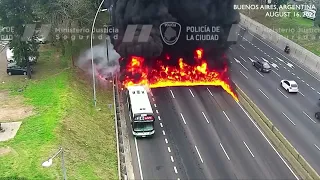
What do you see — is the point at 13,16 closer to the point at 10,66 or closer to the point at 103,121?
the point at 10,66

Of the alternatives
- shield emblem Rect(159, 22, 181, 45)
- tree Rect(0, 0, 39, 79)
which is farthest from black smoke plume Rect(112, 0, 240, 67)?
tree Rect(0, 0, 39, 79)

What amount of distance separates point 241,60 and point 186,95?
17061 mm

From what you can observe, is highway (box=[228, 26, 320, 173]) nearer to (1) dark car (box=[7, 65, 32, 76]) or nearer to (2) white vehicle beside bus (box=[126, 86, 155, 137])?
(2) white vehicle beside bus (box=[126, 86, 155, 137])

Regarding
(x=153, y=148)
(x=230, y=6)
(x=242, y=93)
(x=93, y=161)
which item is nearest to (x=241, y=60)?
(x=230, y=6)

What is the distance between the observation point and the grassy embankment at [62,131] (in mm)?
31047

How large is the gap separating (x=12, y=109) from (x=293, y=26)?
5310 centimetres

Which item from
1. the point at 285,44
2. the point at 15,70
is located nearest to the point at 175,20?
the point at 15,70

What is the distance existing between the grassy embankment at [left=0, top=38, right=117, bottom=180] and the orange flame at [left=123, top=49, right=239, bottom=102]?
4.87 metres

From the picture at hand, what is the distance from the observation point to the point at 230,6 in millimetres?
54969

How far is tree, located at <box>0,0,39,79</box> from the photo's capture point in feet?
155

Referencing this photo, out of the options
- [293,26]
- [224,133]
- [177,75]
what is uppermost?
[293,26]

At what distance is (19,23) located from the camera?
157ft

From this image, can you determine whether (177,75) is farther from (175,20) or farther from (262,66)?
(262,66)

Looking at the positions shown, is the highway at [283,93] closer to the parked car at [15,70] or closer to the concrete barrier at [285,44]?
the concrete barrier at [285,44]
